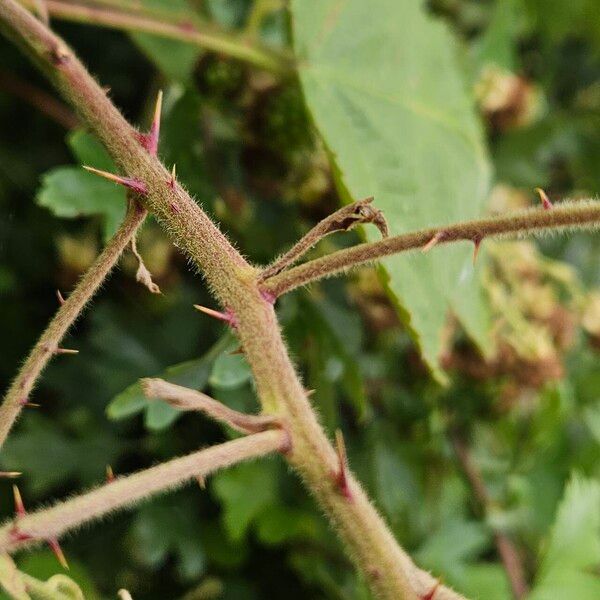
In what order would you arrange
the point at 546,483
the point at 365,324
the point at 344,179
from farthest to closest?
1. the point at 546,483
2. the point at 365,324
3. the point at 344,179

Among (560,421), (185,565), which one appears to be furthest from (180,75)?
(560,421)

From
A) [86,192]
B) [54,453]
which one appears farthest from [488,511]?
[86,192]

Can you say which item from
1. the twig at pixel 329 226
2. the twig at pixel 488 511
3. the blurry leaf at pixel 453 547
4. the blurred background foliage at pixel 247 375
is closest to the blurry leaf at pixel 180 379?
the blurred background foliage at pixel 247 375

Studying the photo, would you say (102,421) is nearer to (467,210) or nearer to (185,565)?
(185,565)

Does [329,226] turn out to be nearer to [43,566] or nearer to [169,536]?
[43,566]

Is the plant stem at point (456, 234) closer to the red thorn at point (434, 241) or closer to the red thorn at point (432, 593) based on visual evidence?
the red thorn at point (434, 241)

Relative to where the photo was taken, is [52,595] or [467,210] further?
[467,210]
